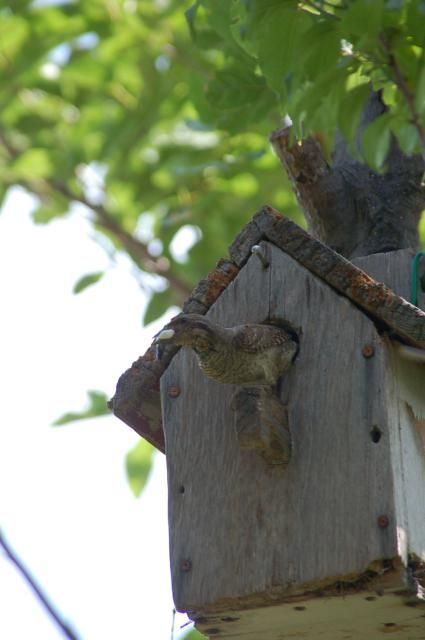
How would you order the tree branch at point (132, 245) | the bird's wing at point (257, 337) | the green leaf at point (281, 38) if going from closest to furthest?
the green leaf at point (281, 38)
the bird's wing at point (257, 337)
the tree branch at point (132, 245)

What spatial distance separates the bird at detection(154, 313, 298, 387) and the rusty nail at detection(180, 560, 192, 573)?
0.45 meters

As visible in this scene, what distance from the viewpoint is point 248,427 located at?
3111 mm

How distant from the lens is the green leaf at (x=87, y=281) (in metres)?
6.02

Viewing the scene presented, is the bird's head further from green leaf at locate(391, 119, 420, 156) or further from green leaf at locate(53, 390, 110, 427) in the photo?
green leaf at locate(53, 390, 110, 427)

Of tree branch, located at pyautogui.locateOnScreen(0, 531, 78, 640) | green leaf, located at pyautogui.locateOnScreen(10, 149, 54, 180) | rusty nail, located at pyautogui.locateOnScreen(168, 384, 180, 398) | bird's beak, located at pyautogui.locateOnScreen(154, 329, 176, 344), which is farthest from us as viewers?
green leaf, located at pyautogui.locateOnScreen(10, 149, 54, 180)

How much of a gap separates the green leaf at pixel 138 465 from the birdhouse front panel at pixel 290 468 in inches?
92.5

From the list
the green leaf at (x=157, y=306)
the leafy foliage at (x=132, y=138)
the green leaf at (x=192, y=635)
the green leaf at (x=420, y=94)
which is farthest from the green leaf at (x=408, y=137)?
the green leaf at (x=157, y=306)

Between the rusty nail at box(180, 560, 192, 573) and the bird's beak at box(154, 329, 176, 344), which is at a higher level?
the bird's beak at box(154, 329, 176, 344)

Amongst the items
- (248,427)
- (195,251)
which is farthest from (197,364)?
(195,251)

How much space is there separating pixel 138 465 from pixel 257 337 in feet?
8.88

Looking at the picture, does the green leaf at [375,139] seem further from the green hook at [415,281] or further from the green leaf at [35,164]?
the green leaf at [35,164]

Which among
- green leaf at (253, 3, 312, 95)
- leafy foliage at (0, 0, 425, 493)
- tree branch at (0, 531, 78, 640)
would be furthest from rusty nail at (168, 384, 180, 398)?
leafy foliage at (0, 0, 425, 493)

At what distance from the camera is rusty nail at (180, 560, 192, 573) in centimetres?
320

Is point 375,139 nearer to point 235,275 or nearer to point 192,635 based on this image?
point 235,275
